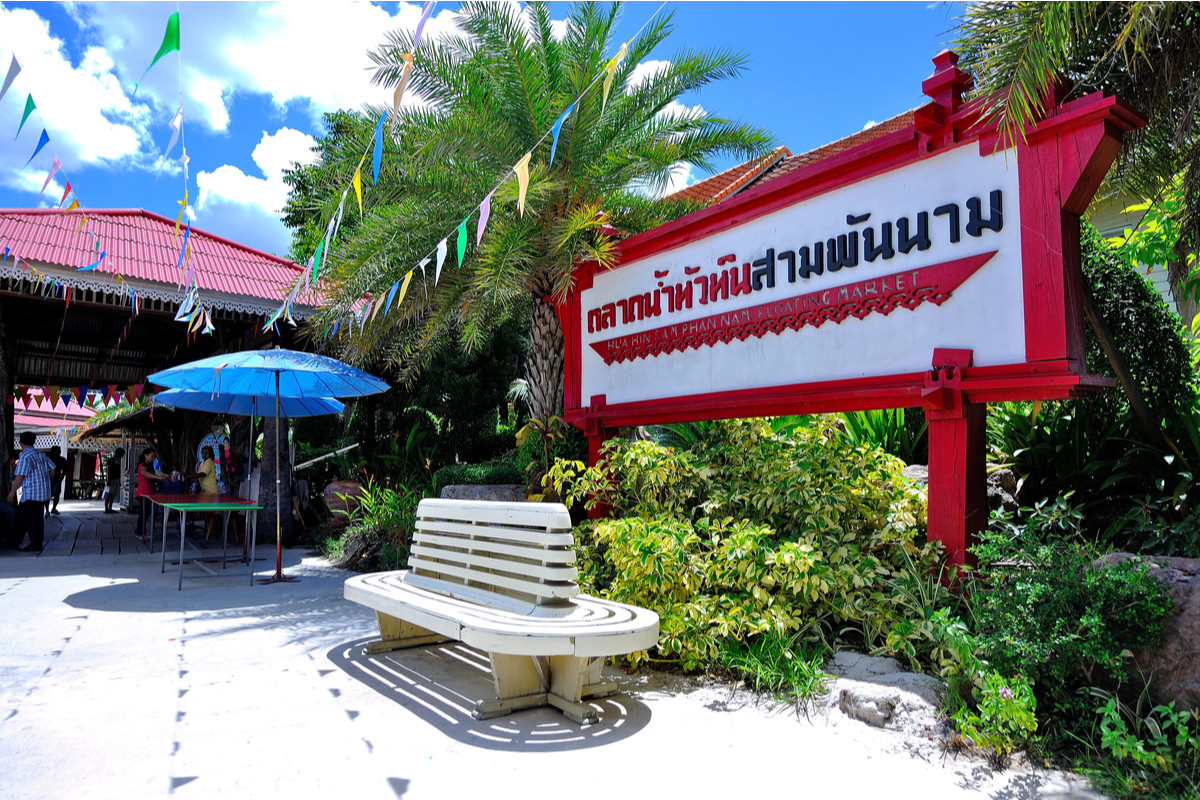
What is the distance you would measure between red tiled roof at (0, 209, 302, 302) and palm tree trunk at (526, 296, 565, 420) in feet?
13.3

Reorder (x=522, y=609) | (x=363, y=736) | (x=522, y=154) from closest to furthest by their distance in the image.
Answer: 1. (x=363, y=736)
2. (x=522, y=609)
3. (x=522, y=154)

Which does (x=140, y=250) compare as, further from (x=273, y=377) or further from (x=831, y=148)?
(x=831, y=148)

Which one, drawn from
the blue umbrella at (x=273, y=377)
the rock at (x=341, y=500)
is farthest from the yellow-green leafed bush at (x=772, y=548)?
the rock at (x=341, y=500)

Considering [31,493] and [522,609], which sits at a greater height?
[31,493]

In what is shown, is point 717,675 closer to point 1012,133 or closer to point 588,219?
point 1012,133

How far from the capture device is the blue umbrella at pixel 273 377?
7.05 metres

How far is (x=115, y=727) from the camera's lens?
3451 mm

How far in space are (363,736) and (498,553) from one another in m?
1.08

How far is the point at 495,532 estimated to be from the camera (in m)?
4.11

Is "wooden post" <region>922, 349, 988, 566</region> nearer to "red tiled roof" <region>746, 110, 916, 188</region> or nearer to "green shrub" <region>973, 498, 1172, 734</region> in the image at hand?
"green shrub" <region>973, 498, 1172, 734</region>

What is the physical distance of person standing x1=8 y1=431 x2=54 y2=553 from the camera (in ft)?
32.0

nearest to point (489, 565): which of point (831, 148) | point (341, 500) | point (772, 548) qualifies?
point (772, 548)

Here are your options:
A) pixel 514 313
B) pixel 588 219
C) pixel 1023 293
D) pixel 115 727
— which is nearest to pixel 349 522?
pixel 514 313

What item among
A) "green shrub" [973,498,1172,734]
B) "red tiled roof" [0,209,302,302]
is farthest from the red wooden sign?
"red tiled roof" [0,209,302,302]
